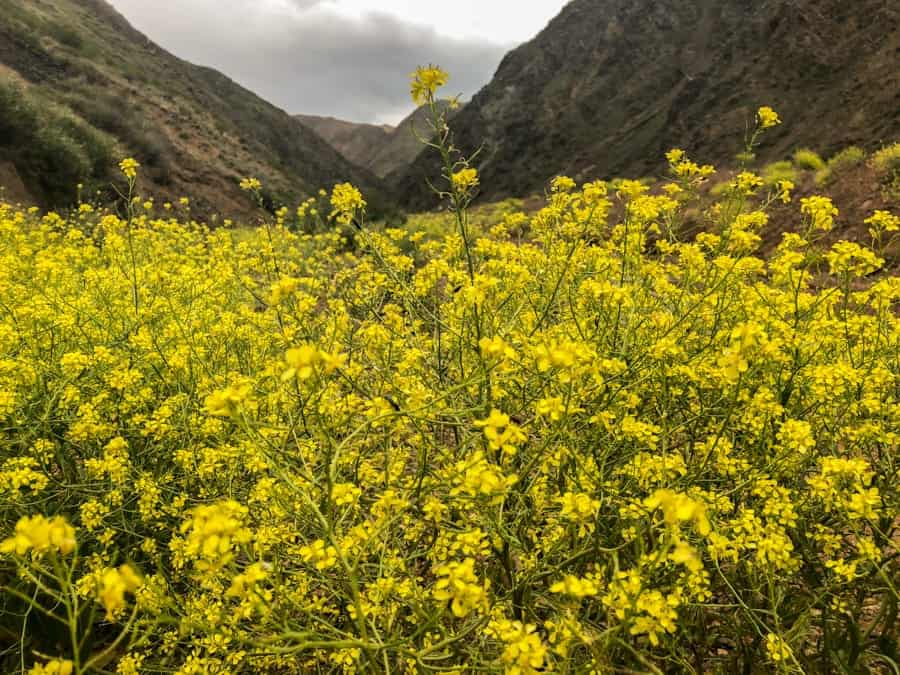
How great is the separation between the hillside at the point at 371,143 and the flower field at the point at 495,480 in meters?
79.8

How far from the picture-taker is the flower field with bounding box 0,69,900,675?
181 cm

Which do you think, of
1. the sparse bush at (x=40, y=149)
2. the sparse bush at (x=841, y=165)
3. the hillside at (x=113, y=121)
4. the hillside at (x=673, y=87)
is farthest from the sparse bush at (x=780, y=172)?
the sparse bush at (x=40, y=149)

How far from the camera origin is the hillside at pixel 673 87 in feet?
53.0

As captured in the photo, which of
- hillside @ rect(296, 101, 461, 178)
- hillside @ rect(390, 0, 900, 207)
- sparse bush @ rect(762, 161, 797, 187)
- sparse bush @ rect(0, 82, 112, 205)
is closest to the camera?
sparse bush @ rect(762, 161, 797, 187)

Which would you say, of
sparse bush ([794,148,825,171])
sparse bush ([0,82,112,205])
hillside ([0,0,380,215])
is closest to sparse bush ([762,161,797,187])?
sparse bush ([794,148,825,171])

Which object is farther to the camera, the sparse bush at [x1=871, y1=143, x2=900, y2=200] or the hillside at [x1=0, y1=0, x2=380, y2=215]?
the hillside at [x1=0, y1=0, x2=380, y2=215]

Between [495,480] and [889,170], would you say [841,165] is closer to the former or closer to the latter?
[889,170]

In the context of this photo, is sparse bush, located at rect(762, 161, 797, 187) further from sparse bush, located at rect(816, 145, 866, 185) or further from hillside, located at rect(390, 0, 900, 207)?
hillside, located at rect(390, 0, 900, 207)

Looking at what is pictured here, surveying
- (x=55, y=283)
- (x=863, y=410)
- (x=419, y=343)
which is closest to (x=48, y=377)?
(x=55, y=283)

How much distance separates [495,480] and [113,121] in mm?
24914

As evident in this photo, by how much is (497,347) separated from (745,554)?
1757 millimetres

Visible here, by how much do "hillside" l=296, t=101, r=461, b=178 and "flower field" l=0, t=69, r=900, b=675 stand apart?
79838mm

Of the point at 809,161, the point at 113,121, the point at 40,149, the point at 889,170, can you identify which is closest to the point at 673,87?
the point at 809,161

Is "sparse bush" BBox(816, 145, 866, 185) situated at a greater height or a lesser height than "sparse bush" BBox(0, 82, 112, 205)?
lesser
